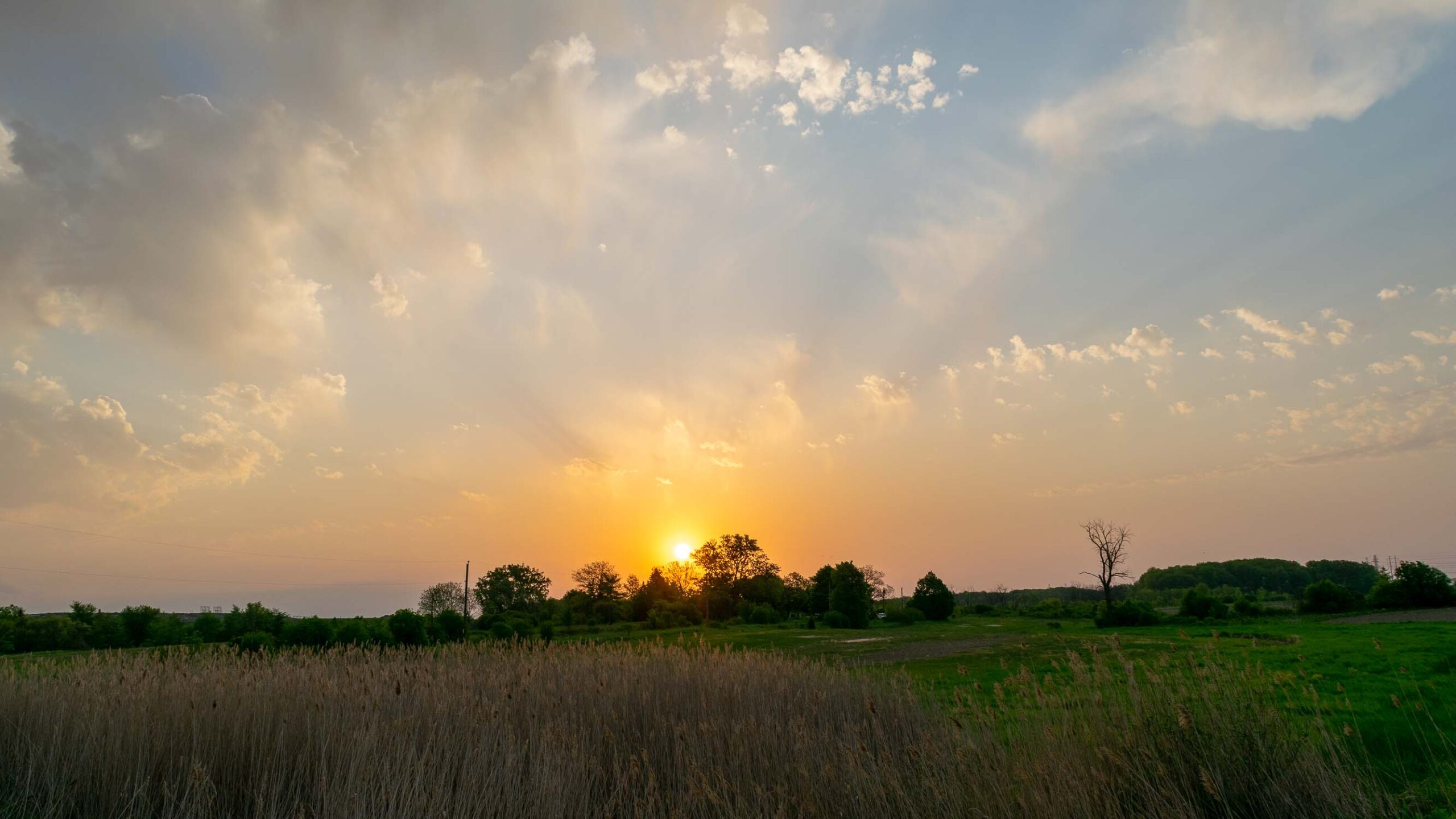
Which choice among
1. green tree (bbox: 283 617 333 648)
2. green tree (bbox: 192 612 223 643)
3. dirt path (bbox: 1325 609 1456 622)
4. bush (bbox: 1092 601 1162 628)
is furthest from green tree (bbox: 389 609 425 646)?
dirt path (bbox: 1325 609 1456 622)

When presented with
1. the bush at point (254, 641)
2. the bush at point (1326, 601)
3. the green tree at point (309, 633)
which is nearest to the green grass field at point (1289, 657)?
the bush at point (1326, 601)

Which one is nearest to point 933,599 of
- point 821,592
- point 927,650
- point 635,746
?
point 821,592

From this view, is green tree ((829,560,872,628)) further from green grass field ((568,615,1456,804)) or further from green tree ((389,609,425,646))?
green tree ((389,609,425,646))

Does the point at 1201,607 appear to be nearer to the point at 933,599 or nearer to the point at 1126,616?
the point at 1126,616

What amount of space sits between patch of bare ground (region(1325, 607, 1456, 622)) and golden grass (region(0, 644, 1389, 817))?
3521 centimetres

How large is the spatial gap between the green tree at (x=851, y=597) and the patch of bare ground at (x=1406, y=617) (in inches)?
1013

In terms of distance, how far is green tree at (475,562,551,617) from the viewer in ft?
243

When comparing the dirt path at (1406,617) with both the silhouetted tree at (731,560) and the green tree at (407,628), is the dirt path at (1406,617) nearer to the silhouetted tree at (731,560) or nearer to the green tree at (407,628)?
the green tree at (407,628)

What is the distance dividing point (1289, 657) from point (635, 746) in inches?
729

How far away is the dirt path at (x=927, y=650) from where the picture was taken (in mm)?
24250

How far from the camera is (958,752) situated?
5.61 meters

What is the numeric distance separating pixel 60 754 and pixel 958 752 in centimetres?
885

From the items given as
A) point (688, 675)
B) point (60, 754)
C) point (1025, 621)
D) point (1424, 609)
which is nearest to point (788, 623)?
point (1025, 621)

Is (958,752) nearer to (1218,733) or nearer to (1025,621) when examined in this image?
(1218,733)
